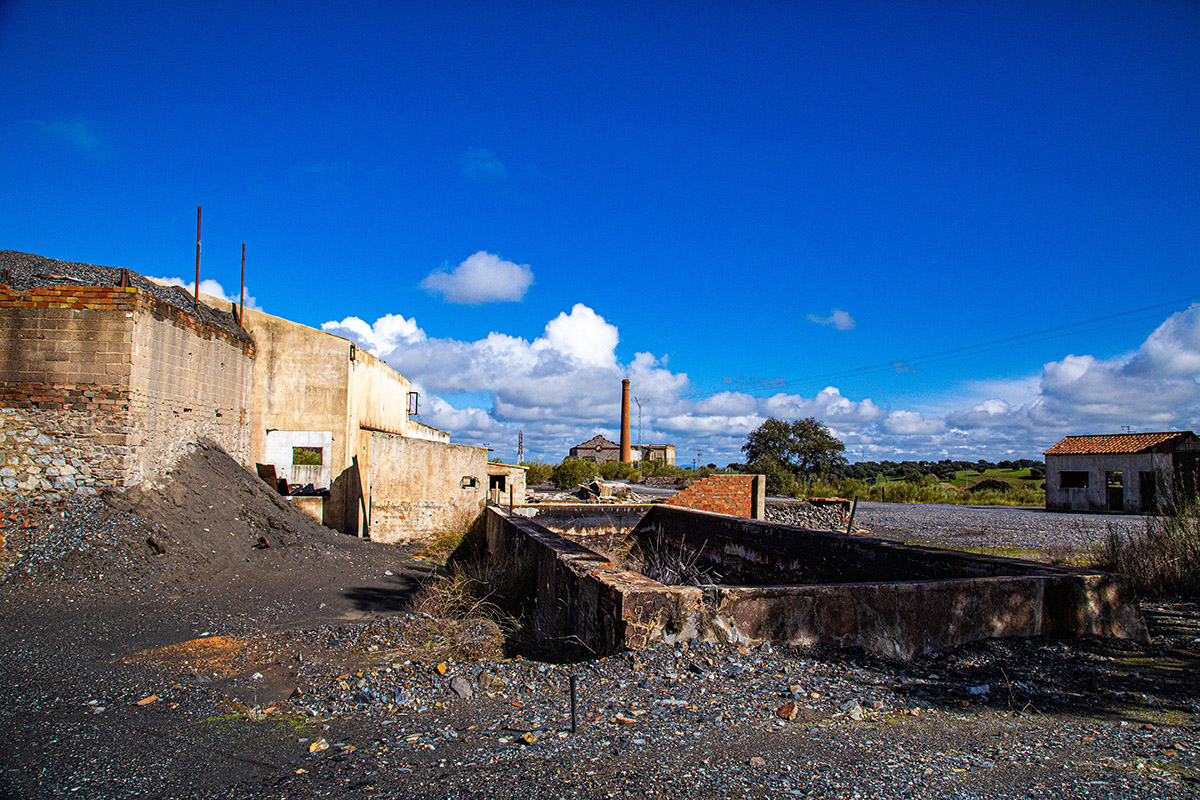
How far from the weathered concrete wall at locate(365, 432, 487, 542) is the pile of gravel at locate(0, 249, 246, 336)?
13.9 feet

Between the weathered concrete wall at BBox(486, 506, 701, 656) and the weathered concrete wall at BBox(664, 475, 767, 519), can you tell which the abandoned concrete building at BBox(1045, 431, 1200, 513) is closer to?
the weathered concrete wall at BBox(664, 475, 767, 519)

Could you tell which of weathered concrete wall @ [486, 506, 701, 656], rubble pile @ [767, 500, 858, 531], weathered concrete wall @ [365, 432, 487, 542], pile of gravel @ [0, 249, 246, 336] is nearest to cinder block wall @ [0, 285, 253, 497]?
pile of gravel @ [0, 249, 246, 336]

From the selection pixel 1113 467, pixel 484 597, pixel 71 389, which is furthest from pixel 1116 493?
pixel 71 389

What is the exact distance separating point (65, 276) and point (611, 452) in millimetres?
51094

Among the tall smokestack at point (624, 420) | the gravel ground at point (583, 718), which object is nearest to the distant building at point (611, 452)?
the tall smokestack at point (624, 420)

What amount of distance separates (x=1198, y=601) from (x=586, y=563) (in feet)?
19.6

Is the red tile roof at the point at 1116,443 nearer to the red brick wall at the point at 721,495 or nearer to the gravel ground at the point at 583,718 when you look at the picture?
the red brick wall at the point at 721,495

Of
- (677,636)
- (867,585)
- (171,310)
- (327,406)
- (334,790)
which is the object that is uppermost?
(171,310)

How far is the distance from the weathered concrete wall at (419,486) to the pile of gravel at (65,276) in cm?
425

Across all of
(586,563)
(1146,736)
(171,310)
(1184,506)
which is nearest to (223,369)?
(171,310)

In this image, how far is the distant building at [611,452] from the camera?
5997 cm

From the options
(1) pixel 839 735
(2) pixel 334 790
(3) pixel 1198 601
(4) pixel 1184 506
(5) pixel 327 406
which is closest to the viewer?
(2) pixel 334 790

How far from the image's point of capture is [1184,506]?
26.0 feet

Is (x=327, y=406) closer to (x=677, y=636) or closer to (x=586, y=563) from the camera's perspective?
(x=586, y=563)
